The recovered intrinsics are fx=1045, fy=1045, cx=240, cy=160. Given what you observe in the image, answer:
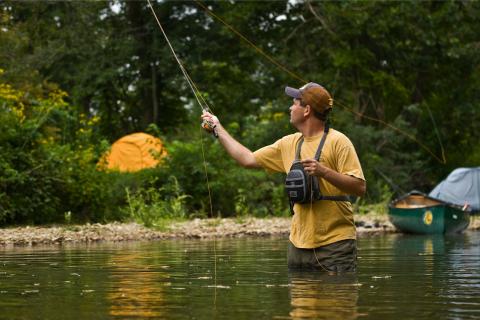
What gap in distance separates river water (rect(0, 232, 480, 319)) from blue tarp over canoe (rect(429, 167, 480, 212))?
56.7 feet

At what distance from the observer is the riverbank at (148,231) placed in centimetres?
1589

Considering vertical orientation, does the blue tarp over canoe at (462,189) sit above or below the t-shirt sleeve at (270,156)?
above

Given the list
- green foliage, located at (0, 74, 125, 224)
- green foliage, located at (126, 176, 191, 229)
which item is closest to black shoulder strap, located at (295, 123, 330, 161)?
green foliage, located at (126, 176, 191, 229)

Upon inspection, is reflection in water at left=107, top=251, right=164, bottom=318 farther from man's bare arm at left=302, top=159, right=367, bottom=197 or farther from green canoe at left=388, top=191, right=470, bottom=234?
green canoe at left=388, top=191, right=470, bottom=234

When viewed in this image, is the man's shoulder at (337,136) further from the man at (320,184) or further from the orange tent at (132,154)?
the orange tent at (132,154)

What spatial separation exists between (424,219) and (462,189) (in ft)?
35.7

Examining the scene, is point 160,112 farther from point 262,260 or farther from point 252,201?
point 262,260

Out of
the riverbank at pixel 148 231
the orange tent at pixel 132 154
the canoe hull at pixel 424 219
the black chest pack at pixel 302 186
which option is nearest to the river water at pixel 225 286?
the black chest pack at pixel 302 186

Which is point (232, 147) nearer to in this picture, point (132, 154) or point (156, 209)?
point (156, 209)

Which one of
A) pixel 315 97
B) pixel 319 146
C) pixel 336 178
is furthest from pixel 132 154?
pixel 336 178

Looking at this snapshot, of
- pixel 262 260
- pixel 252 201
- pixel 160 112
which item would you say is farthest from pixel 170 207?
pixel 160 112

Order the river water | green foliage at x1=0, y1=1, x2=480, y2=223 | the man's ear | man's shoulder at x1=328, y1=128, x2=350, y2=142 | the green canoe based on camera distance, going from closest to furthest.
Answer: the river water → man's shoulder at x1=328, y1=128, x2=350, y2=142 → the man's ear → the green canoe → green foliage at x1=0, y1=1, x2=480, y2=223

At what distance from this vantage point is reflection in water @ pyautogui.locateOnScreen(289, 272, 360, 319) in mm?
6344

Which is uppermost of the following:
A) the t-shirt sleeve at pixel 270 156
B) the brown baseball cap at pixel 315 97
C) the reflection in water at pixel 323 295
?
the brown baseball cap at pixel 315 97
